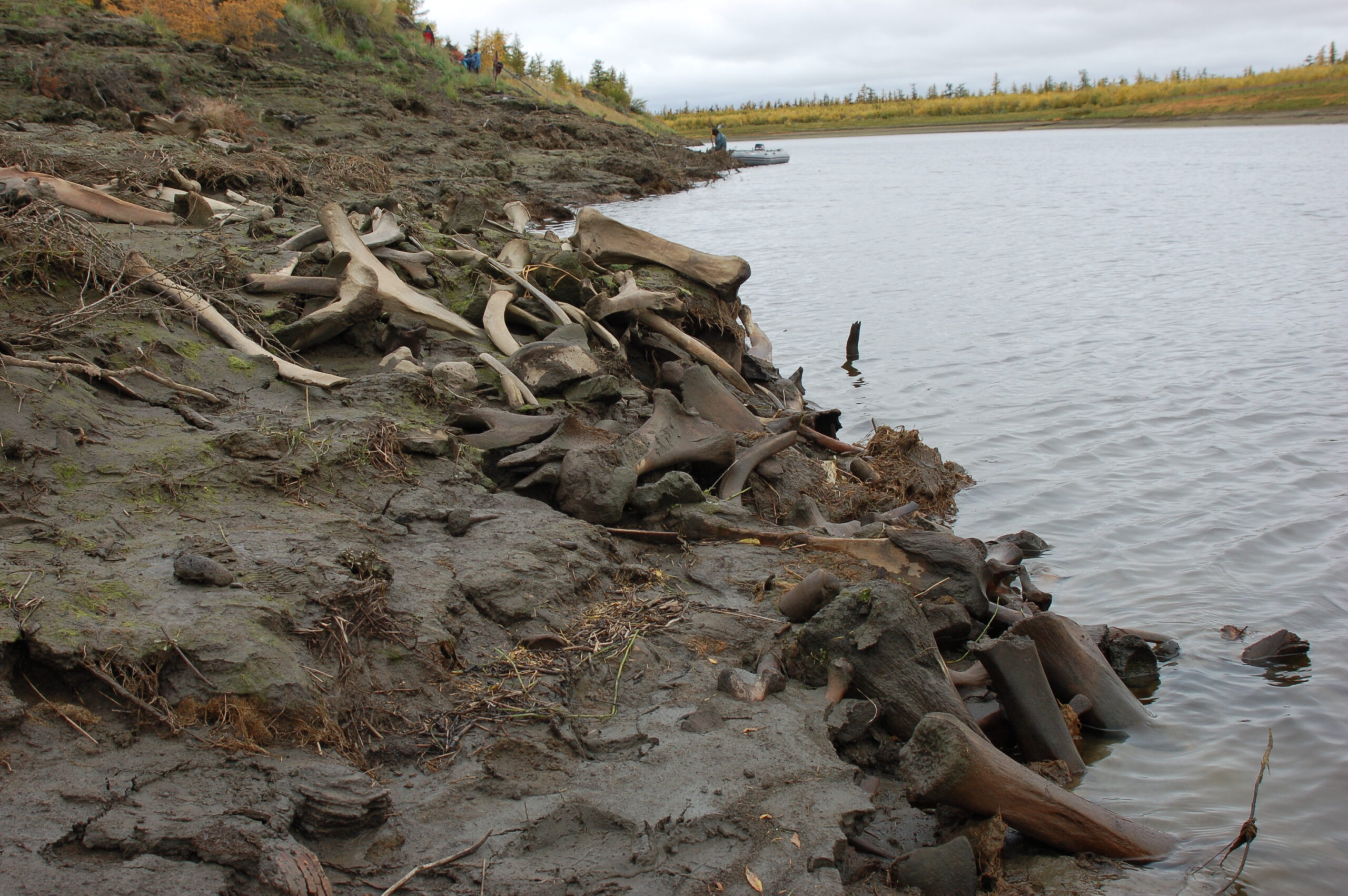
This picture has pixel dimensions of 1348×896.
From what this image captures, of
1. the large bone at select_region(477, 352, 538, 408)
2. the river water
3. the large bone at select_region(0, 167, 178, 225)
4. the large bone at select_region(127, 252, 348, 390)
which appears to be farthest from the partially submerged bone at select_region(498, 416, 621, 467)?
the large bone at select_region(0, 167, 178, 225)

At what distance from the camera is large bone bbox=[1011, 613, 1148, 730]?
3.54 meters

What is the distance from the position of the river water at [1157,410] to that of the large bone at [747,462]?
4.99 feet

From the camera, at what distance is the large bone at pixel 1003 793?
2467 millimetres

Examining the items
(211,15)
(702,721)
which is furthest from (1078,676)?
(211,15)

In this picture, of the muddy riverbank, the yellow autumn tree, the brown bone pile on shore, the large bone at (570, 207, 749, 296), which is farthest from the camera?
the yellow autumn tree

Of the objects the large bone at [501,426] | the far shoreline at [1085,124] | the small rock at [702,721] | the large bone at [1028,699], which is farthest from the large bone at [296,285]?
the far shoreline at [1085,124]

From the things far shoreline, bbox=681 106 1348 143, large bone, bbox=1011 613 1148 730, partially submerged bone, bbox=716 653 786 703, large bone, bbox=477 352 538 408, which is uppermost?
far shoreline, bbox=681 106 1348 143

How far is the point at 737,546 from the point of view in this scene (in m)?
4.17

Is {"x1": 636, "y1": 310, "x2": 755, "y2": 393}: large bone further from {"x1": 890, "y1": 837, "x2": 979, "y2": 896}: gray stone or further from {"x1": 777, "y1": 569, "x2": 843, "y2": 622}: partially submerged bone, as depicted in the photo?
{"x1": 890, "y1": 837, "x2": 979, "y2": 896}: gray stone

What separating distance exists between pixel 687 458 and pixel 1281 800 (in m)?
2.86

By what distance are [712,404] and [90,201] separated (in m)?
4.23

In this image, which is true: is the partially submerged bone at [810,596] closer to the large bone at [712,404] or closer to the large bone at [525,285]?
the large bone at [712,404]

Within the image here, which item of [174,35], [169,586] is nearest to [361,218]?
[169,586]

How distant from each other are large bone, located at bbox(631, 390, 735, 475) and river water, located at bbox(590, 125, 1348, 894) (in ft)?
6.49
